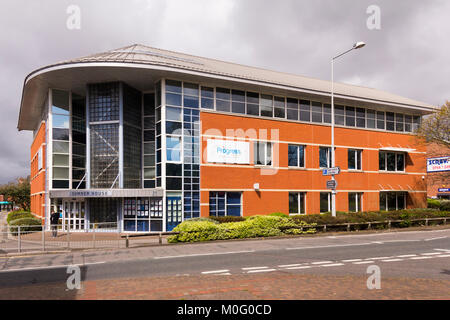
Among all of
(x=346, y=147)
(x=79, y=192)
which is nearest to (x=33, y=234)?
(x=79, y=192)

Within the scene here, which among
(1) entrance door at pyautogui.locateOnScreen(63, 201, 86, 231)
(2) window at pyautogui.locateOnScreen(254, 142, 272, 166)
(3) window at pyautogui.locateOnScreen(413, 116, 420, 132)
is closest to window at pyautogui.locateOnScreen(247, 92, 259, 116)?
(2) window at pyautogui.locateOnScreen(254, 142, 272, 166)

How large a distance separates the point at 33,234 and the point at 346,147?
2383 cm

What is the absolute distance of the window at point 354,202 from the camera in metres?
29.8

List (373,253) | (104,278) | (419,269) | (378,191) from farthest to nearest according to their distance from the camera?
(378,191)
(373,253)
(419,269)
(104,278)

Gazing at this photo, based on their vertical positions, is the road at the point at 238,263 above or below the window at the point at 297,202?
below

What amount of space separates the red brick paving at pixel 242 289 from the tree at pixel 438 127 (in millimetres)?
25332

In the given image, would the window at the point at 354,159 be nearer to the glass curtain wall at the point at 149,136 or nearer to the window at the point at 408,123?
the window at the point at 408,123

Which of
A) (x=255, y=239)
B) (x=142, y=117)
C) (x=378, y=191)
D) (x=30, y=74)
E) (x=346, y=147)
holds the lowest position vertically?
(x=255, y=239)

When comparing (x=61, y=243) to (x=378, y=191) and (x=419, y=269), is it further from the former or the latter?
(x=378, y=191)

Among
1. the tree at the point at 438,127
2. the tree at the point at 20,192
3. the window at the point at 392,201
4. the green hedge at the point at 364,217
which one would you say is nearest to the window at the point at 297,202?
the green hedge at the point at 364,217

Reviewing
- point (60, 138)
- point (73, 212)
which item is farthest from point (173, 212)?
point (60, 138)

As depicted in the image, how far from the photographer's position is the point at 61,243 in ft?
53.6

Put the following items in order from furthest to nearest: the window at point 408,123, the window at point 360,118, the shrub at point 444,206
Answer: the shrub at point 444,206 < the window at point 408,123 < the window at point 360,118

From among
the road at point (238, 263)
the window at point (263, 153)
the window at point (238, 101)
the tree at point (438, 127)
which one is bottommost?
the road at point (238, 263)
